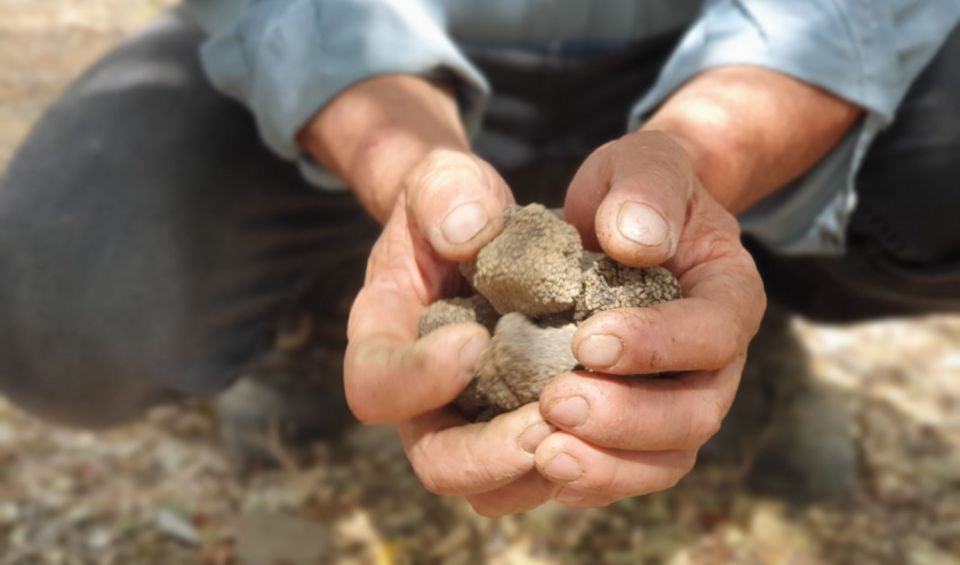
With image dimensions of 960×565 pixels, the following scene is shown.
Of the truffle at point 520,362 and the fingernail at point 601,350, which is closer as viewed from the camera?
the fingernail at point 601,350

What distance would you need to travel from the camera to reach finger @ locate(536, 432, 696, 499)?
1.07m

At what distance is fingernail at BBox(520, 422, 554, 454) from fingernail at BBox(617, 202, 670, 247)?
0.24m

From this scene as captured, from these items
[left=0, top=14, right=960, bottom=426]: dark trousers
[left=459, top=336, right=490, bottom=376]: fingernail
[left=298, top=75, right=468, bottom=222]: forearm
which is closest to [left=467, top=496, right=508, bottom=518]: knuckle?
[left=459, top=336, right=490, bottom=376]: fingernail

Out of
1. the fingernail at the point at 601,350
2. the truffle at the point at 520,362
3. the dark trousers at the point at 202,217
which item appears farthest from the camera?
the dark trousers at the point at 202,217

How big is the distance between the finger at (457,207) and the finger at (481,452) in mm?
221

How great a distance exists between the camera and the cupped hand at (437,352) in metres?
1.09

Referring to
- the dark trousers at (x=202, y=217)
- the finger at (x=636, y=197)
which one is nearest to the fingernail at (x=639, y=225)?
the finger at (x=636, y=197)

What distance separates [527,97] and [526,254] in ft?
3.36

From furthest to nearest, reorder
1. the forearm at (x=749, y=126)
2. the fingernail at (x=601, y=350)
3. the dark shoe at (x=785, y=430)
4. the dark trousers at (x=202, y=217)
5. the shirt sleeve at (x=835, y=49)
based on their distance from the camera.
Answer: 1. the dark shoe at (x=785, y=430)
2. the dark trousers at (x=202, y=217)
3. the shirt sleeve at (x=835, y=49)
4. the forearm at (x=749, y=126)
5. the fingernail at (x=601, y=350)

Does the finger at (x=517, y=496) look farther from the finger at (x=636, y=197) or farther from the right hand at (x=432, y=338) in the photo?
the finger at (x=636, y=197)

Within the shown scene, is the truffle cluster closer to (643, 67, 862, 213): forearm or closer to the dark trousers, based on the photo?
(643, 67, 862, 213): forearm

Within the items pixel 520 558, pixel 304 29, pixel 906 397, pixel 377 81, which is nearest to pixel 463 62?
pixel 377 81

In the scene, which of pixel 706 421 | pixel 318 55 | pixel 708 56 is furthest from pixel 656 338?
pixel 318 55

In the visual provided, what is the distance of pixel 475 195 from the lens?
119 centimetres
